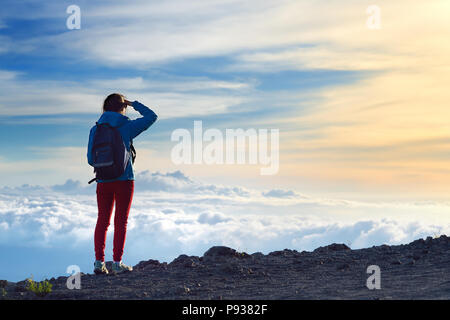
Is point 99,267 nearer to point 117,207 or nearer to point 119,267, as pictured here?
point 119,267

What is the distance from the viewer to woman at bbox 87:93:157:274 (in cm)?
934

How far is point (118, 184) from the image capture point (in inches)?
366

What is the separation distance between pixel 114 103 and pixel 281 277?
4.31 meters

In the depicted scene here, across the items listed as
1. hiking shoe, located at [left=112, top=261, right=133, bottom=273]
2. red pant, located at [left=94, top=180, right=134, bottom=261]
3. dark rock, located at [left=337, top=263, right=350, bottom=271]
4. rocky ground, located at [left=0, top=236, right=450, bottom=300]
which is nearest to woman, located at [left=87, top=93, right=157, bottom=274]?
red pant, located at [left=94, top=180, right=134, bottom=261]

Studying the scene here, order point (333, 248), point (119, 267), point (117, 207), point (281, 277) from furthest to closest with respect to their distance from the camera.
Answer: point (333, 248), point (119, 267), point (281, 277), point (117, 207)

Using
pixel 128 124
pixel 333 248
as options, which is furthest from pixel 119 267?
pixel 333 248

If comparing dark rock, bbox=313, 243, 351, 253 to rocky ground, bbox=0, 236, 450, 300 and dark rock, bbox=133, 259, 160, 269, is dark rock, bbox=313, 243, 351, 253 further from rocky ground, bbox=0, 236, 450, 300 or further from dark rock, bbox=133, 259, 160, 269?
dark rock, bbox=133, 259, 160, 269

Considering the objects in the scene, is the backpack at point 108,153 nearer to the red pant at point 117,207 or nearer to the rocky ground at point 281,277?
the red pant at point 117,207

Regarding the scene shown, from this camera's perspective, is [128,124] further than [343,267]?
No

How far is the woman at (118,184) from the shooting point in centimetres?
934

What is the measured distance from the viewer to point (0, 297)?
27.9 ft

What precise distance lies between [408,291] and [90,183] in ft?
18.0

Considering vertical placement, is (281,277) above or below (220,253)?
below

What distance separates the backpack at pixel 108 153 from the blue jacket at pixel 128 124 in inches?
4.0
